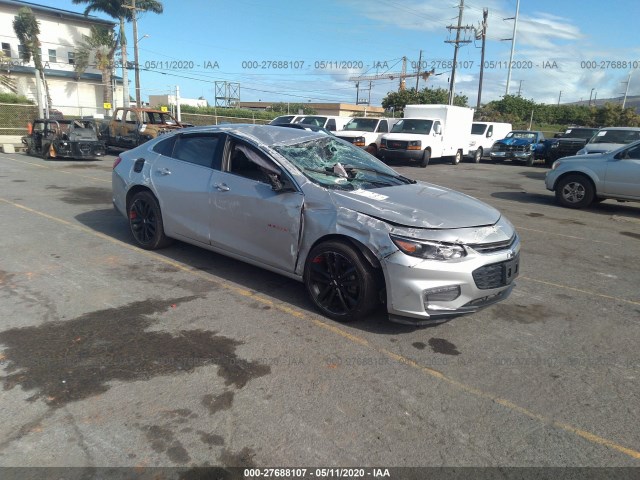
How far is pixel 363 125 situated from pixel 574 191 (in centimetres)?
1252

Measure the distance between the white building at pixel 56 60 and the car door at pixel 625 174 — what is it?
43542 mm

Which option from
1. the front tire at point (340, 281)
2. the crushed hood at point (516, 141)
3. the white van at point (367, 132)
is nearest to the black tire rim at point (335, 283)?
the front tire at point (340, 281)

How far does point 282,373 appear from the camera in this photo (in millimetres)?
3324

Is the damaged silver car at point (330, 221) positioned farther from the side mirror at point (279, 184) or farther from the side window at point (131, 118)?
the side window at point (131, 118)

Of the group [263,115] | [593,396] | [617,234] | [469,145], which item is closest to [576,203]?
[617,234]

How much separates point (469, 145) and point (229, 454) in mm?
24292

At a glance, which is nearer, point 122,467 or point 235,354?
point 122,467

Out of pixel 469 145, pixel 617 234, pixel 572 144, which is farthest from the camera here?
pixel 469 145

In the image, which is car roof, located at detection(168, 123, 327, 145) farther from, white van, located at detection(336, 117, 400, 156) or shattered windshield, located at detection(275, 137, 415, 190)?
white van, located at detection(336, 117, 400, 156)

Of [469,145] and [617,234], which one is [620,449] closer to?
[617,234]

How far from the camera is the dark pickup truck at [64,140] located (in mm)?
17188

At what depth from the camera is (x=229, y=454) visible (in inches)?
100

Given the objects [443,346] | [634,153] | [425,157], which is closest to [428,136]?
[425,157]

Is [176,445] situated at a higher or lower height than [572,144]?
lower
